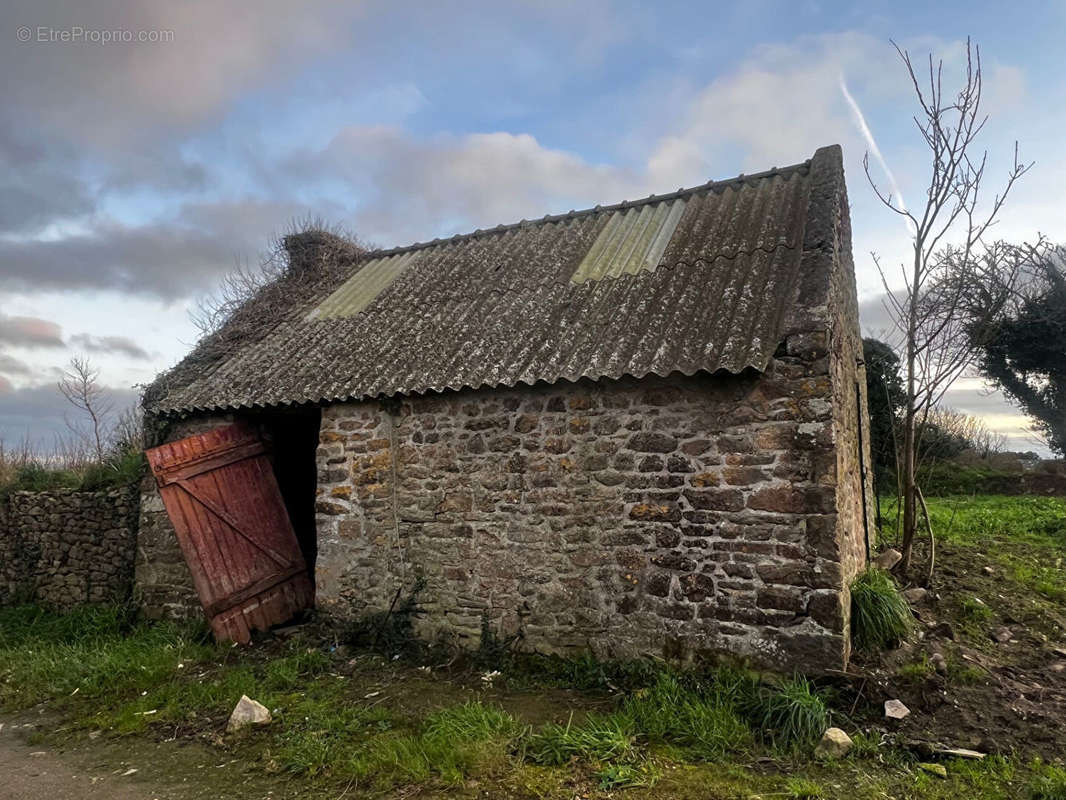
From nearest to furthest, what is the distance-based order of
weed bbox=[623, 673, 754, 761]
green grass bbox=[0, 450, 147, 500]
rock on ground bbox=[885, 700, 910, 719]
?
weed bbox=[623, 673, 754, 761] → rock on ground bbox=[885, 700, 910, 719] → green grass bbox=[0, 450, 147, 500]

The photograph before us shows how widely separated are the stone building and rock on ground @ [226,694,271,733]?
5.30 ft

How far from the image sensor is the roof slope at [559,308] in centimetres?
549

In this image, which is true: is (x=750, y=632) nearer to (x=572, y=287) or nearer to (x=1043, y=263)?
(x=572, y=287)

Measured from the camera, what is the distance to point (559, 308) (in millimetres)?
6672

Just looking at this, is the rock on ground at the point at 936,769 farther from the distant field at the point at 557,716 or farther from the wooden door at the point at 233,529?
the wooden door at the point at 233,529

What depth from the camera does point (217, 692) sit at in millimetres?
5500

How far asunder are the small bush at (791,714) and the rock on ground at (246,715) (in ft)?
11.9

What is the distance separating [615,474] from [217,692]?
3.88 metres

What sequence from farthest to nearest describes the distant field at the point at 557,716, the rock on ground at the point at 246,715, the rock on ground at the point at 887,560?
1. the rock on ground at the point at 887,560
2. the rock on ground at the point at 246,715
3. the distant field at the point at 557,716

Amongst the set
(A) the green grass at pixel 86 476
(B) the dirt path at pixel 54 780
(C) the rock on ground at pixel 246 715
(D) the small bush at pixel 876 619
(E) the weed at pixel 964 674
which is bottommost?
(B) the dirt path at pixel 54 780

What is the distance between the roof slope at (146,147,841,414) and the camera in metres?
5.49

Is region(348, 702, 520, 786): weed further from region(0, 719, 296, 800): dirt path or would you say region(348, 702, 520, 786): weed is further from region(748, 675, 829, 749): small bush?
region(748, 675, 829, 749): small bush

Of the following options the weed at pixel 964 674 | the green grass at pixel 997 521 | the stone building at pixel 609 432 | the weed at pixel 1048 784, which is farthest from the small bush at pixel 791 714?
the green grass at pixel 997 521

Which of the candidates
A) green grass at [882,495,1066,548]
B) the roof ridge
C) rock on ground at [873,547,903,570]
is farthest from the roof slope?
green grass at [882,495,1066,548]
